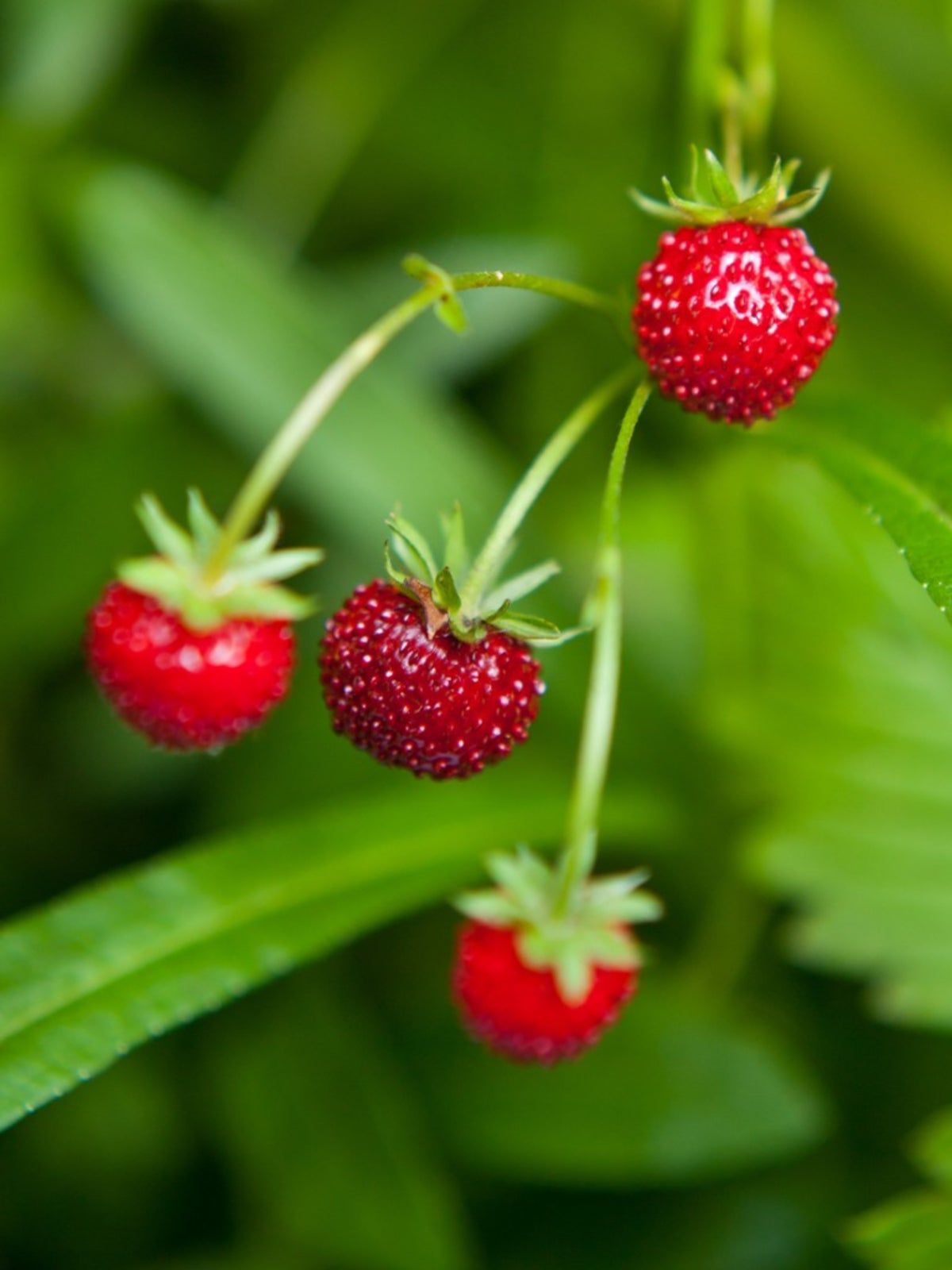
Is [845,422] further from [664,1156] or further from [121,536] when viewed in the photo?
[121,536]

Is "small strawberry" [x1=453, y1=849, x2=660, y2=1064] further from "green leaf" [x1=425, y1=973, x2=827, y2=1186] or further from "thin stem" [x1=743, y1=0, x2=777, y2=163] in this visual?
"thin stem" [x1=743, y1=0, x2=777, y2=163]

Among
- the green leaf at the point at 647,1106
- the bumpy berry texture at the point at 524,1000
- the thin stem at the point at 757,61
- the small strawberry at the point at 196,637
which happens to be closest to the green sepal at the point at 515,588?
the small strawberry at the point at 196,637

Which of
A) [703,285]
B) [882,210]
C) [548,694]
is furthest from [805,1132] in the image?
[882,210]

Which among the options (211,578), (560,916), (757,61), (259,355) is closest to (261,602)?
(211,578)

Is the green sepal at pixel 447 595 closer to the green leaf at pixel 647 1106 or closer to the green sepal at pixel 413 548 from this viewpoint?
the green sepal at pixel 413 548

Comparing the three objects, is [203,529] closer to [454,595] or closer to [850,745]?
[454,595]

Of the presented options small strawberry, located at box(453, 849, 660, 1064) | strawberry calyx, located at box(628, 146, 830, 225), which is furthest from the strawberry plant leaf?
strawberry calyx, located at box(628, 146, 830, 225)
